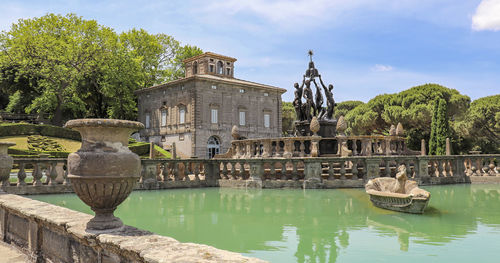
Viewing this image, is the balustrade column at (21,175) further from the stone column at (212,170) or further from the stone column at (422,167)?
the stone column at (422,167)

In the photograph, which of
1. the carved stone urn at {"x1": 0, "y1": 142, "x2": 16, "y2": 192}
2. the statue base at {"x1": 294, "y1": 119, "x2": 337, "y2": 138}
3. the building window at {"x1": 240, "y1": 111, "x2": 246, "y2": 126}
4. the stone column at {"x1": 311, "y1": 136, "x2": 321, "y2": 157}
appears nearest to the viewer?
the carved stone urn at {"x1": 0, "y1": 142, "x2": 16, "y2": 192}

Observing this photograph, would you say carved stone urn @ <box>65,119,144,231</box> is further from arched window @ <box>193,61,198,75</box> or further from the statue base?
arched window @ <box>193,61,198,75</box>

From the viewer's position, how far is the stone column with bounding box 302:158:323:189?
15.7m

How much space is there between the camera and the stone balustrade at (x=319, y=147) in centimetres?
1759

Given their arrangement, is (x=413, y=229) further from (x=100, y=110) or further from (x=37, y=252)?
(x=100, y=110)

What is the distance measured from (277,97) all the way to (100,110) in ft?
65.6

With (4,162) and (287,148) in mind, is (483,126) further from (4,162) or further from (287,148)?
(4,162)

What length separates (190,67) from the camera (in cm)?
→ 4634

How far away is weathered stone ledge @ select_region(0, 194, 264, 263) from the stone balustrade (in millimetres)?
12573

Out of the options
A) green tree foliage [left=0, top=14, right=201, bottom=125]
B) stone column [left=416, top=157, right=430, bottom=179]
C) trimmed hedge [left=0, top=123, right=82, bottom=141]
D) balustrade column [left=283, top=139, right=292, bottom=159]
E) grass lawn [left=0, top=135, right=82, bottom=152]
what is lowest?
stone column [left=416, top=157, right=430, bottom=179]

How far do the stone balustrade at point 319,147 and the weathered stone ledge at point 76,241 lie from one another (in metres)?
12.6

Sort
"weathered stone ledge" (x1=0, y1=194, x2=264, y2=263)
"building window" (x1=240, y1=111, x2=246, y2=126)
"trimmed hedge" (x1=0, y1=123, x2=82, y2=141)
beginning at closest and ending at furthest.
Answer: "weathered stone ledge" (x1=0, y1=194, x2=264, y2=263)
"trimmed hedge" (x1=0, y1=123, x2=82, y2=141)
"building window" (x1=240, y1=111, x2=246, y2=126)

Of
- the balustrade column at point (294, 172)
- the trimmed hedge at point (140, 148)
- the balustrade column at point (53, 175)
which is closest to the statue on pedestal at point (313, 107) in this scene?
the balustrade column at point (294, 172)

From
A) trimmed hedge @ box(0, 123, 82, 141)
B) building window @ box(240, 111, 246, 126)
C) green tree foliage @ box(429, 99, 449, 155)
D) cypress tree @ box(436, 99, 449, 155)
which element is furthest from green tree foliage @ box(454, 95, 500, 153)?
trimmed hedge @ box(0, 123, 82, 141)
